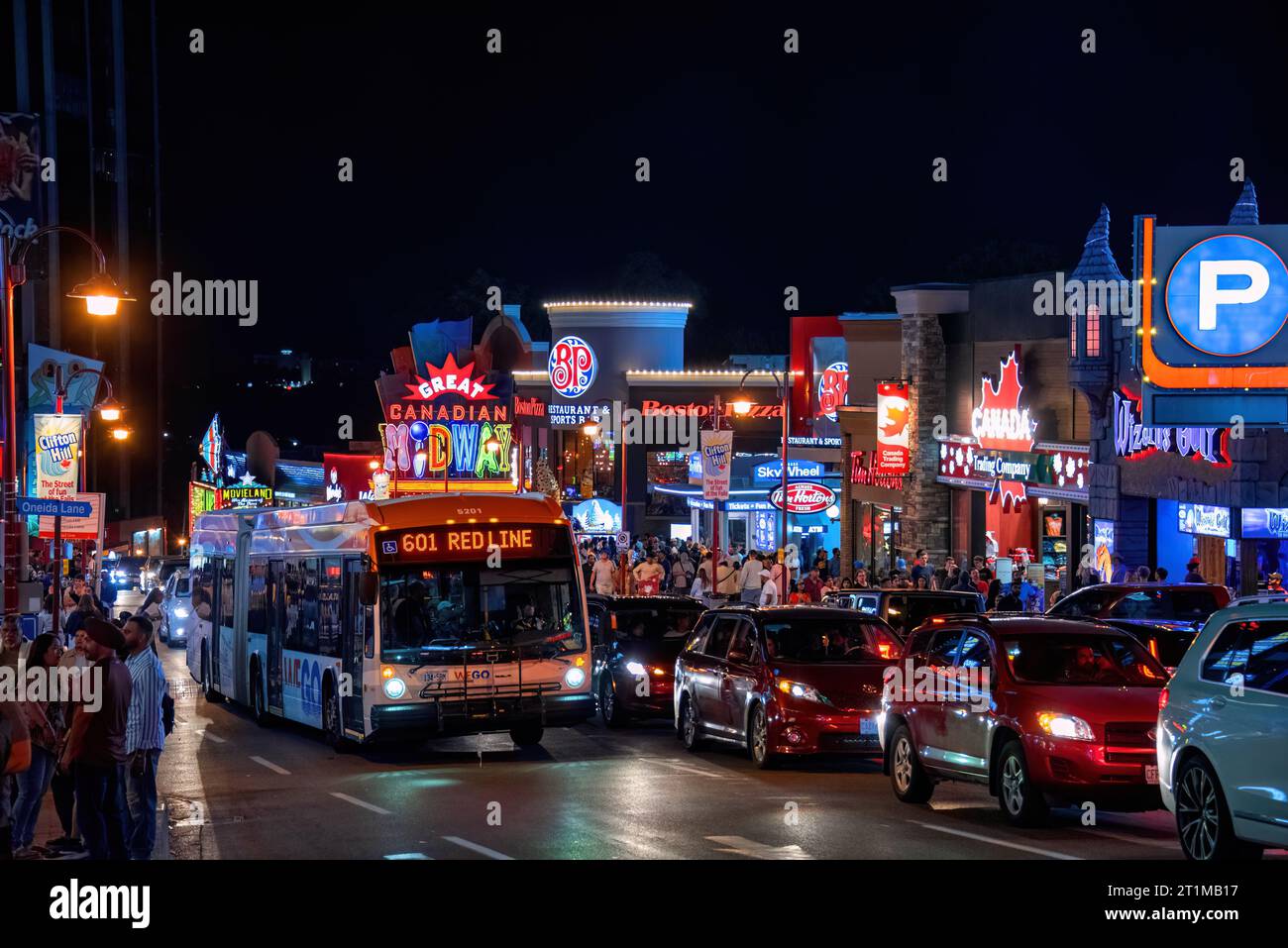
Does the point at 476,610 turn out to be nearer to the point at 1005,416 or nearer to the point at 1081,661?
the point at 1081,661

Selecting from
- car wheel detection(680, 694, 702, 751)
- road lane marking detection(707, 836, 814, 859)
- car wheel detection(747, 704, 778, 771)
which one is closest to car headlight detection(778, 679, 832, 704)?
car wheel detection(747, 704, 778, 771)

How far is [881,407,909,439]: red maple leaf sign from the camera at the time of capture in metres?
44.3

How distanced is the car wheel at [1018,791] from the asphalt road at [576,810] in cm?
13

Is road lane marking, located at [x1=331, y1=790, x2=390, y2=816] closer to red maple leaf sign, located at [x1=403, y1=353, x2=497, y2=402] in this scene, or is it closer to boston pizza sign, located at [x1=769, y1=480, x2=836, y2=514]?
boston pizza sign, located at [x1=769, y1=480, x2=836, y2=514]

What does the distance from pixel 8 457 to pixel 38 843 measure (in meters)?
8.96

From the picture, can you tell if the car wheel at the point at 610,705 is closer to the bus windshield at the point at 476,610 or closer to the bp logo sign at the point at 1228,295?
the bus windshield at the point at 476,610

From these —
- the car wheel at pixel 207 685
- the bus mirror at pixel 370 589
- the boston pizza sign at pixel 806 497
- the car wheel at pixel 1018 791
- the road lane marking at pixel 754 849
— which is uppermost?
the boston pizza sign at pixel 806 497

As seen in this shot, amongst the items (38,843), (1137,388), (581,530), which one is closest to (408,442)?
(581,530)

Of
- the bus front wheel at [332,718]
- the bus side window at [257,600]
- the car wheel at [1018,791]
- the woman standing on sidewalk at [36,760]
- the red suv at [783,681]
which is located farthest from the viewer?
the bus side window at [257,600]

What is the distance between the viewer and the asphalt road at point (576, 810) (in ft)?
42.7

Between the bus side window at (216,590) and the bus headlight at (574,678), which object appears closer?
the bus headlight at (574,678)

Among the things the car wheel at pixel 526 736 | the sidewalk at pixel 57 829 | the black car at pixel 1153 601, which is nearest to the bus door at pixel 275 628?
the car wheel at pixel 526 736
